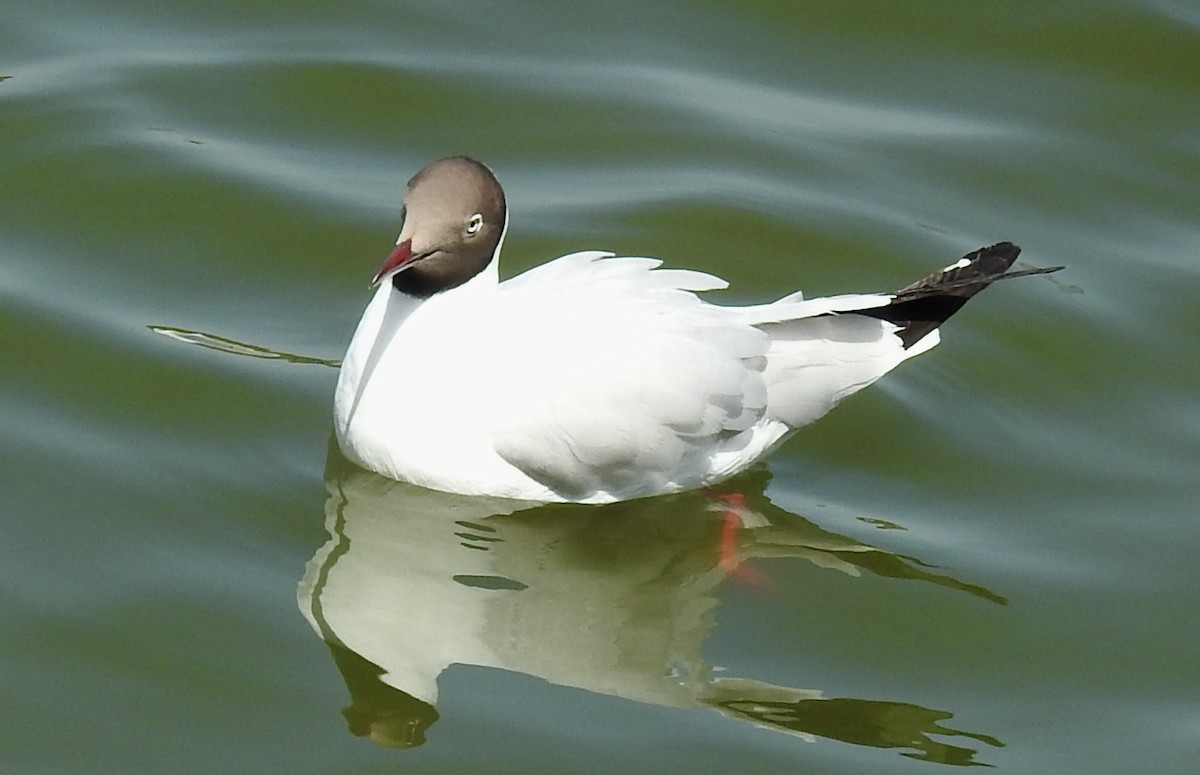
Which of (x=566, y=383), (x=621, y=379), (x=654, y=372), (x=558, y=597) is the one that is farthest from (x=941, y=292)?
(x=558, y=597)

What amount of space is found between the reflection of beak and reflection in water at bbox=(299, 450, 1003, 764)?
0.96 m

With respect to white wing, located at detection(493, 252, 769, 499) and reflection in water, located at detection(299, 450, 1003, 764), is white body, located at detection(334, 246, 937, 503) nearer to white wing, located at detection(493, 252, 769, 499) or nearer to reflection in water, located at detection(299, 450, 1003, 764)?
white wing, located at detection(493, 252, 769, 499)

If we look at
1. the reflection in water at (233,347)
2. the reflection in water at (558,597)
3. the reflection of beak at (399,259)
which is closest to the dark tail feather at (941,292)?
the reflection in water at (558,597)

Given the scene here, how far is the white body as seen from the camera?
278 inches

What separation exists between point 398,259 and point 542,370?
66 cm

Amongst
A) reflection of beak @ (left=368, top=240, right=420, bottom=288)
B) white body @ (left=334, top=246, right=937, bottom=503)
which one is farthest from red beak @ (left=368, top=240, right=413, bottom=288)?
white body @ (left=334, top=246, right=937, bottom=503)

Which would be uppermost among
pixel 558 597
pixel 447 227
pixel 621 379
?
pixel 447 227

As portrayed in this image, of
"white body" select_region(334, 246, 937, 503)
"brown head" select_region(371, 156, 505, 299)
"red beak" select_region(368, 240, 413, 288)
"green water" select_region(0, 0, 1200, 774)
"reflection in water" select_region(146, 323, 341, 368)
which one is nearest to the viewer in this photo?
"green water" select_region(0, 0, 1200, 774)

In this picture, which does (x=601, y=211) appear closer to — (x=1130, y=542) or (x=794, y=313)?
(x=794, y=313)

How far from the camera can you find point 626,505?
7531 mm

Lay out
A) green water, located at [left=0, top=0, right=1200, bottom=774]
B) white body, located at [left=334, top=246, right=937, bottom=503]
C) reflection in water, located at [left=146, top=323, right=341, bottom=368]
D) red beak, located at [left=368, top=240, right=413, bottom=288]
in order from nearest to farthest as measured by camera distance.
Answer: green water, located at [left=0, top=0, right=1200, bottom=774] < red beak, located at [left=368, top=240, right=413, bottom=288] < white body, located at [left=334, top=246, right=937, bottom=503] < reflection in water, located at [left=146, top=323, right=341, bottom=368]

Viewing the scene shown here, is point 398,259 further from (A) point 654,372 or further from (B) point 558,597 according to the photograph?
(B) point 558,597

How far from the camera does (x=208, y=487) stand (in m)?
7.31

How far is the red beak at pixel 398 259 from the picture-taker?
6.63 m
